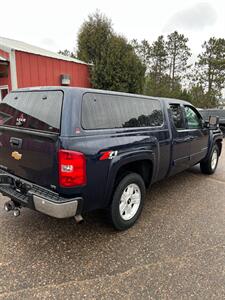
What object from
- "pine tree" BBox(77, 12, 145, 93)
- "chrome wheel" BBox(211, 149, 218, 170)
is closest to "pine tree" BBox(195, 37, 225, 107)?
"pine tree" BBox(77, 12, 145, 93)

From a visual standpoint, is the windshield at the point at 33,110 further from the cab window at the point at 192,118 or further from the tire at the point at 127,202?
the cab window at the point at 192,118

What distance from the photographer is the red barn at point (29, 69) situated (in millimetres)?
9172

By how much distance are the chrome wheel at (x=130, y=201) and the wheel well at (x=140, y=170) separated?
0.20m

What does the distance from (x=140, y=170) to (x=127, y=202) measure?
0.54 metres

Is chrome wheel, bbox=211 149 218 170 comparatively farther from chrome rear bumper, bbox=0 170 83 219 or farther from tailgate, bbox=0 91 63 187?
tailgate, bbox=0 91 63 187

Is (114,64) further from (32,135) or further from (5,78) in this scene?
(32,135)

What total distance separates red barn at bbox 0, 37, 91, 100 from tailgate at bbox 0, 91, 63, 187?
23.1 ft

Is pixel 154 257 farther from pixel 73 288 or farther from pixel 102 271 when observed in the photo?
pixel 73 288

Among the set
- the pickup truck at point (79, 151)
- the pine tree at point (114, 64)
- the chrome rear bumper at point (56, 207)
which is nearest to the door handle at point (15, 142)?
the pickup truck at point (79, 151)

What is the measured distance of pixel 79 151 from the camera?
2365mm

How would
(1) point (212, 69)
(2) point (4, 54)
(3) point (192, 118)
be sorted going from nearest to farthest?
1. (3) point (192, 118)
2. (2) point (4, 54)
3. (1) point (212, 69)

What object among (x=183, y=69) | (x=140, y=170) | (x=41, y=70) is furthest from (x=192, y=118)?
(x=183, y=69)

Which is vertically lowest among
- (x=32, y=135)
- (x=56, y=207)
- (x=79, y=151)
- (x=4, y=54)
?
(x=56, y=207)

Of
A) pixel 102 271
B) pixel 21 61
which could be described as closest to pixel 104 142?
pixel 102 271
